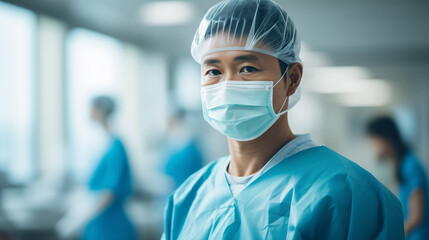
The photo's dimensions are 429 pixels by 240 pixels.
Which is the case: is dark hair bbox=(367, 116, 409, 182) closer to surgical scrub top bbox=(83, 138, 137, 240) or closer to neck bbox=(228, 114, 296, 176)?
neck bbox=(228, 114, 296, 176)

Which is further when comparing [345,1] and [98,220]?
[345,1]

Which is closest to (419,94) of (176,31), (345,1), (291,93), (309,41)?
(309,41)

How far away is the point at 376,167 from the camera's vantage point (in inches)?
203

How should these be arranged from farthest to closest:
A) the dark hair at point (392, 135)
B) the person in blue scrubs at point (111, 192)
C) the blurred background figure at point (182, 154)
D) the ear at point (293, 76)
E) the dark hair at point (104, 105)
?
the blurred background figure at point (182, 154) → the dark hair at point (104, 105) → the person in blue scrubs at point (111, 192) → the dark hair at point (392, 135) → the ear at point (293, 76)

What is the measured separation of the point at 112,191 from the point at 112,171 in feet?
0.40

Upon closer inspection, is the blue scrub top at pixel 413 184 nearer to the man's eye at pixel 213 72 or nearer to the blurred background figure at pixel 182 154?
the man's eye at pixel 213 72

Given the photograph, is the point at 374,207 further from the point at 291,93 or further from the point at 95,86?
the point at 95,86

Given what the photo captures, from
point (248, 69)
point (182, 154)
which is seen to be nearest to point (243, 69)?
point (248, 69)

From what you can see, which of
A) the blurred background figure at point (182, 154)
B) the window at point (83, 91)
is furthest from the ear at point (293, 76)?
the window at point (83, 91)

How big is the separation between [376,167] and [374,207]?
475cm

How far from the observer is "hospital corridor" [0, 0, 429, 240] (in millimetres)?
859

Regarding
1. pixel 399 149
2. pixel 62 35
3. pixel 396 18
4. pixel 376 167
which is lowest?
pixel 376 167

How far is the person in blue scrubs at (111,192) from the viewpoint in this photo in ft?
7.74

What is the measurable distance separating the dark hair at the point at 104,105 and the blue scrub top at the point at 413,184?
176 cm
